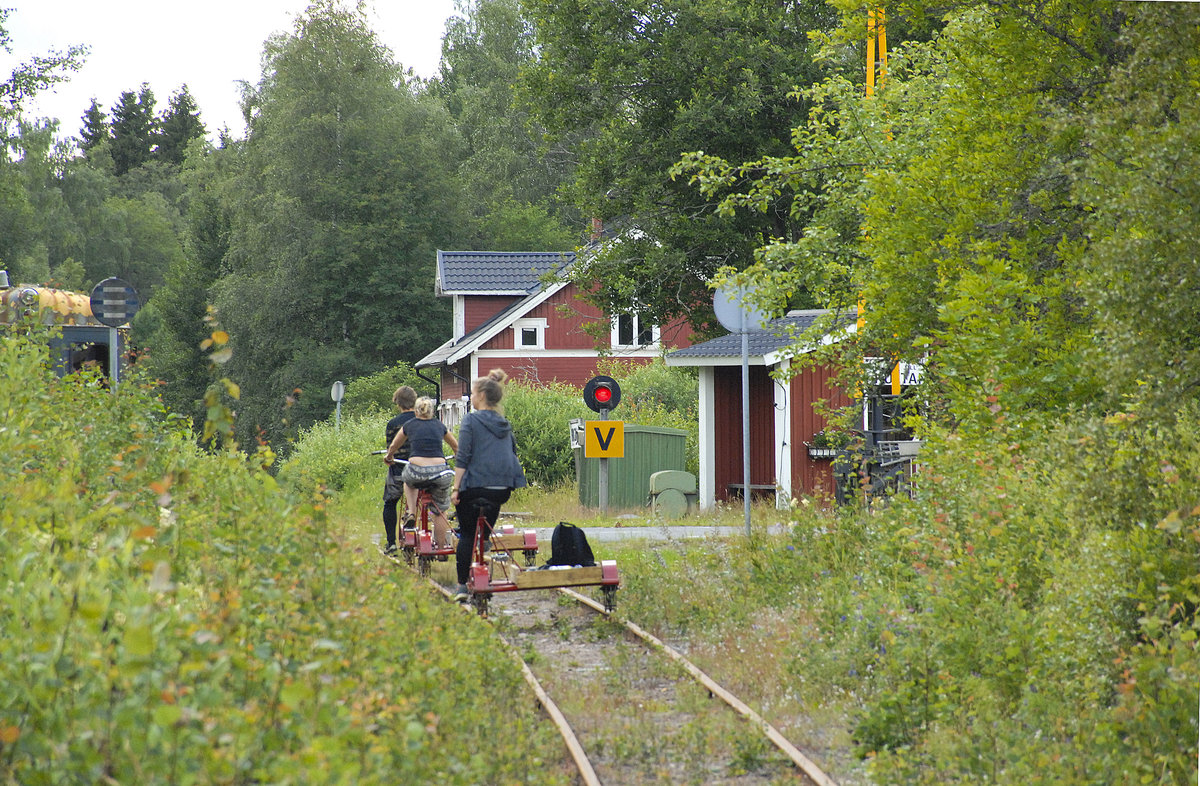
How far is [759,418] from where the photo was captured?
2308 cm

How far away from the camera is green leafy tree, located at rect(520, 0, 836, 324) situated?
2406 centimetres

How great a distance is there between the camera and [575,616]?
10.9 meters

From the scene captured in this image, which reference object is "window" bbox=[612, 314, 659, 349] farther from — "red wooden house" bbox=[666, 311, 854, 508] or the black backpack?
the black backpack

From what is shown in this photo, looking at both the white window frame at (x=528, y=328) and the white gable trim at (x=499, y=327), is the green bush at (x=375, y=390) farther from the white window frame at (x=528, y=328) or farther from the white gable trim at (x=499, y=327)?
the white window frame at (x=528, y=328)

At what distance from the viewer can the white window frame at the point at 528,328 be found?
39281 mm

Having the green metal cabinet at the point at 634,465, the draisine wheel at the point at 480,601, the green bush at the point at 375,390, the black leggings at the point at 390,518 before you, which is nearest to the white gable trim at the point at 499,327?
the green bush at the point at 375,390

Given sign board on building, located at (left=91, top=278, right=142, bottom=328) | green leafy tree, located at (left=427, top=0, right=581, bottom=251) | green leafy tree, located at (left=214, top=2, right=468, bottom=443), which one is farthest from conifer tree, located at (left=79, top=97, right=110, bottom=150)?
sign board on building, located at (left=91, top=278, right=142, bottom=328)

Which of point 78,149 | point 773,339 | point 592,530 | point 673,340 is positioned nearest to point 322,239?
point 673,340

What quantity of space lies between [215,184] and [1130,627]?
166 feet

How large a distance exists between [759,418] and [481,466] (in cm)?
1371

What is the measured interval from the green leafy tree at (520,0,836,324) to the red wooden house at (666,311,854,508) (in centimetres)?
243

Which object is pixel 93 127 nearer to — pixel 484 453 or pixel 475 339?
pixel 475 339

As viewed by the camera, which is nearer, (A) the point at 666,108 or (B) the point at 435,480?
(B) the point at 435,480

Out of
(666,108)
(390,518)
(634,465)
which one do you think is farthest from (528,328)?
(390,518)
